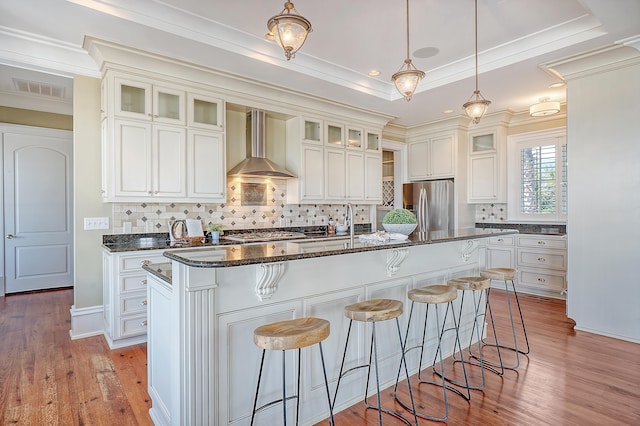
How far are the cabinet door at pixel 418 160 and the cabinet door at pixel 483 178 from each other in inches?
28.7

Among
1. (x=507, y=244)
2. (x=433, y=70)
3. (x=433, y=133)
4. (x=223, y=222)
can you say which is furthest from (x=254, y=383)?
(x=433, y=133)

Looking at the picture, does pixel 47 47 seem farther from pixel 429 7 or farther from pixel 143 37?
pixel 429 7

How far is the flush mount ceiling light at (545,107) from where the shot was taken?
4742 mm

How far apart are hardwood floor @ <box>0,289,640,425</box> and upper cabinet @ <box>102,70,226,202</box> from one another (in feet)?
4.82

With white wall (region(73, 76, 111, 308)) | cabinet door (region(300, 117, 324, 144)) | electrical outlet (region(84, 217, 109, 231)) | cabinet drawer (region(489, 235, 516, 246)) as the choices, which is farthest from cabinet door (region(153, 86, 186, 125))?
cabinet drawer (region(489, 235, 516, 246))

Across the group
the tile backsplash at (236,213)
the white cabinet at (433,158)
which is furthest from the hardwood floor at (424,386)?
the white cabinet at (433,158)

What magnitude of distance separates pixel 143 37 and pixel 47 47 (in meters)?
1.06

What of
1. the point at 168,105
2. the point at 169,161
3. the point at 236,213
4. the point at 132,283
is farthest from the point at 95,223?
the point at 236,213

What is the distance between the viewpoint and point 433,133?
20.2ft

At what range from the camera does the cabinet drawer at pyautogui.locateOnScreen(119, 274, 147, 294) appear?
3.22m

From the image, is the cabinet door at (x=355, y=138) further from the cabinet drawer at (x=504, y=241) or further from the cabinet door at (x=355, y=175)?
the cabinet drawer at (x=504, y=241)

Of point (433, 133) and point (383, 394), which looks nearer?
point (383, 394)

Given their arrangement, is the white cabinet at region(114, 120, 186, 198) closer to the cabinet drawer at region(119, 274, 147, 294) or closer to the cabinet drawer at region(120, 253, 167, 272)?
the cabinet drawer at region(120, 253, 167, 272)

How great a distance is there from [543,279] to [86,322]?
5741 millimetres
